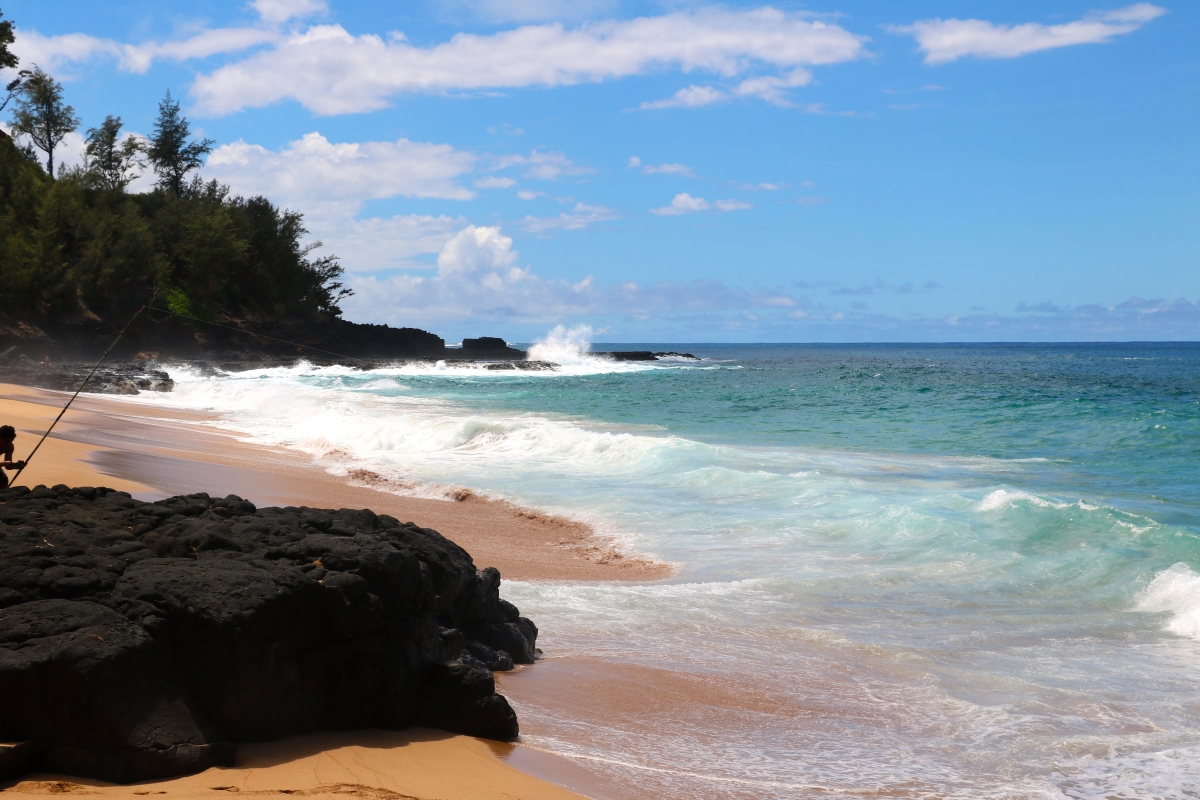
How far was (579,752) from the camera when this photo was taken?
4.67 metres

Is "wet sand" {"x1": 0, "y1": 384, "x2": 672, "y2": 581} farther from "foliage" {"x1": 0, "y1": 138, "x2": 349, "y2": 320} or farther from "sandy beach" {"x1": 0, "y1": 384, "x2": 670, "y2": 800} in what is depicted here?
"foliage" {"x1": 0, "y1": 138, "x2": 349, "y2": 320}

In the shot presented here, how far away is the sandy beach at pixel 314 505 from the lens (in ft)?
12.8

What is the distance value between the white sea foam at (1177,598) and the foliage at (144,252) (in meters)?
43.3

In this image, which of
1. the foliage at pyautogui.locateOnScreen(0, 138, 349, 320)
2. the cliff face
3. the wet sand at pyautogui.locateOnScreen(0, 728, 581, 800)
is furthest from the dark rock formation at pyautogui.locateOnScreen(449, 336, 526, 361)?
the wet sand at pyautogui.locateOnScreen(0, 728, 581, 800)

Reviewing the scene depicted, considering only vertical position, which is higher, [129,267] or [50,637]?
[129,267]

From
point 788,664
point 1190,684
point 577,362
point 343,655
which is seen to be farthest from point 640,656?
point 577,362

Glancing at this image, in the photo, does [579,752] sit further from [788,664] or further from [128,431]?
[128,431]

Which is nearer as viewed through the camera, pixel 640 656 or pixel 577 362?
pixel 640 656

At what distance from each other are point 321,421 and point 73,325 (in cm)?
2785

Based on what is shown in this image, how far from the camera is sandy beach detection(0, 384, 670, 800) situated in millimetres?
3898

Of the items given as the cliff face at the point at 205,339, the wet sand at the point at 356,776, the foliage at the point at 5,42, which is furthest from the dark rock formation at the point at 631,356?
the wet sand at the point at 356,776

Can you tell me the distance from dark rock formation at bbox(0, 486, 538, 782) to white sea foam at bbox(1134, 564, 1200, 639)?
17.5 ft

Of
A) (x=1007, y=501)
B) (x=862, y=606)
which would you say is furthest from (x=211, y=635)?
(x=1007, y=501)

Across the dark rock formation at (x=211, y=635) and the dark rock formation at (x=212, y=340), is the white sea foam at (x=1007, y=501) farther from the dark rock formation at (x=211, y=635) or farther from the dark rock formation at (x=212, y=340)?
the dark rock formation at (x=212, y=340)
